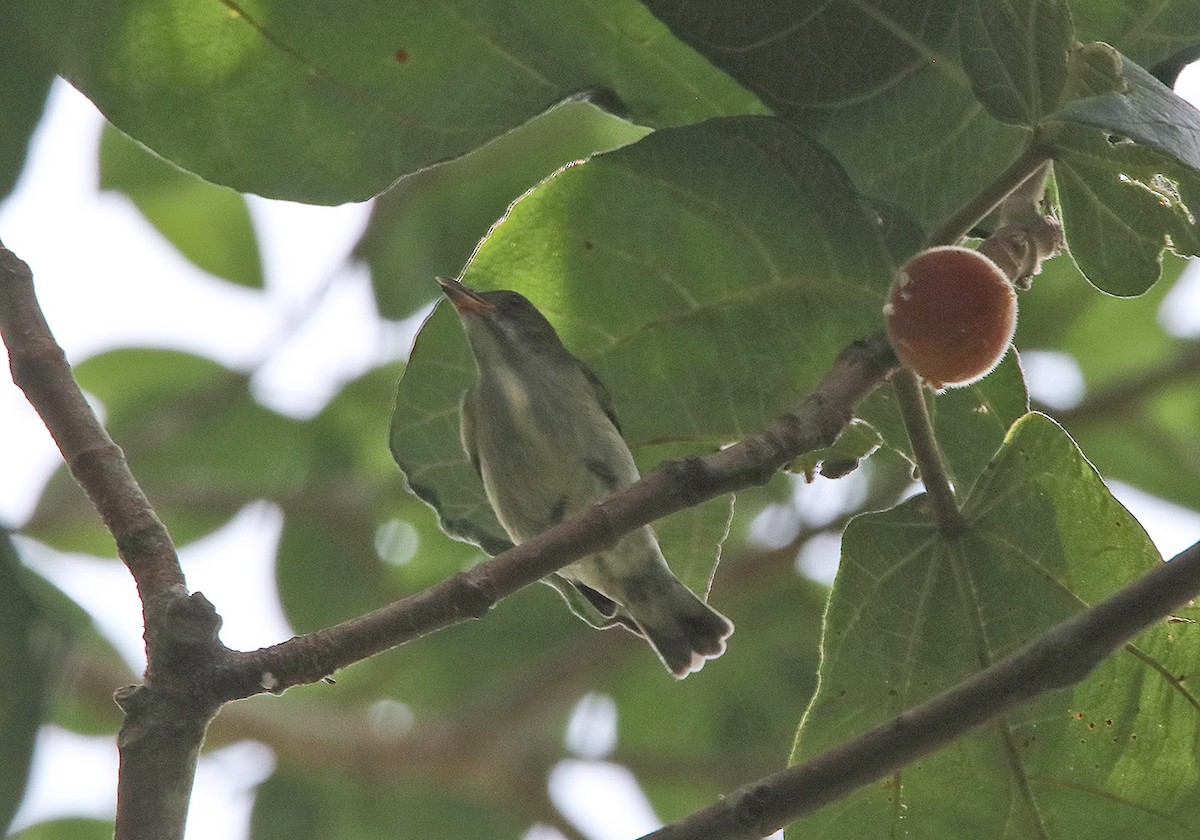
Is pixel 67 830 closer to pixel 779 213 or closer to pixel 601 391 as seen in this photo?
pixel 601 391

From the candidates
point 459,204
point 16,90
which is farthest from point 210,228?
point 16,90

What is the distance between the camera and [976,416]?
2094mm

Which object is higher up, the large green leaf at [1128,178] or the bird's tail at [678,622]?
the bird's tail at [678,622]

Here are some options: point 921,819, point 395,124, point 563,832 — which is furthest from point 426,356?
point 563,832

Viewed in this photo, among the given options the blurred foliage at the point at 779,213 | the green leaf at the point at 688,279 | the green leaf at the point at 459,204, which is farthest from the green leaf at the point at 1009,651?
the green leaf at the point at 459,204

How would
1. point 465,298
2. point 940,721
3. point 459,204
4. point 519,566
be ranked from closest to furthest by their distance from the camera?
point 940,721 → point 519,566 → point 465,298 → point 459,204

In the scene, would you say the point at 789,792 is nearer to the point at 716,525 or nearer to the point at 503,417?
the point at 716,525

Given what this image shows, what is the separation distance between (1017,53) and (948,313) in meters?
0.32

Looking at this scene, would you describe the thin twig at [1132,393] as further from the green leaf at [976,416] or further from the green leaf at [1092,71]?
the green leaf at [1092,71]

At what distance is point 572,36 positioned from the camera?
6.81 ft

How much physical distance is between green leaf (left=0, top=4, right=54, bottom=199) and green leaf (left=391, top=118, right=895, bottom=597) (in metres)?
0.69

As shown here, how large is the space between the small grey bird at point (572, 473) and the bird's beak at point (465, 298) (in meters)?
0.16

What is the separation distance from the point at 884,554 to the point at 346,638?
34.9 inches

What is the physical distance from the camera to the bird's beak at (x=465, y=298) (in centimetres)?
255
